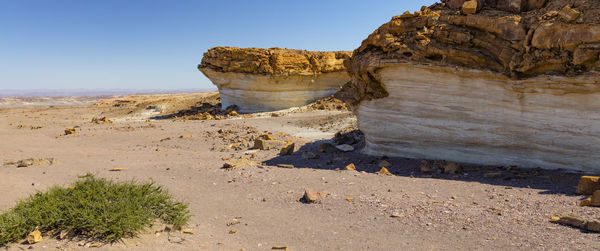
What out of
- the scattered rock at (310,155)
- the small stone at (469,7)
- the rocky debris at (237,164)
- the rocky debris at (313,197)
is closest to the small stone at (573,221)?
the rocky debris at (313,197)

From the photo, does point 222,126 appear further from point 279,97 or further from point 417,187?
point 417,187

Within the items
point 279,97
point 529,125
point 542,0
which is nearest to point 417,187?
point 529,125

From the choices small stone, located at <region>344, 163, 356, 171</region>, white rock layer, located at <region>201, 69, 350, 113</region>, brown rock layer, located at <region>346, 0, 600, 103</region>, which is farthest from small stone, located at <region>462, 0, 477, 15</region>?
white rock layer, located at <region>201, 69, 350, 113</region>

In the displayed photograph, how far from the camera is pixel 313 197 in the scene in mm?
5480

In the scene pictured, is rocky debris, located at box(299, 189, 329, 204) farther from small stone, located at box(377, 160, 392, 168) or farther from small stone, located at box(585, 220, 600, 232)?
small stone, located at box(585, 220, 600, 232)

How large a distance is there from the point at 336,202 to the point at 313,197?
35cm

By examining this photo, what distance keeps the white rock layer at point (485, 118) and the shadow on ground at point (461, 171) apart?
278 millimetres

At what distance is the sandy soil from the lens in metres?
3.97

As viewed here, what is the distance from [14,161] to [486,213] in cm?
1052

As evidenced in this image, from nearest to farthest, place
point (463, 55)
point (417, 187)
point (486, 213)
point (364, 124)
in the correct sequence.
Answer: point (486, 213) < point (417, 187) < point (463, 55) < point (364, 124)

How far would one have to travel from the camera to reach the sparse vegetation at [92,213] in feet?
12.5

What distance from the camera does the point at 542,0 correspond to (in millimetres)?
6680

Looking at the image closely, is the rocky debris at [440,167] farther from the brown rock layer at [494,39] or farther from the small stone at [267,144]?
the small stone at [267,144]

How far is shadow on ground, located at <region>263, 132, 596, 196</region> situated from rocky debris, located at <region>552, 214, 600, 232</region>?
1288 mm
